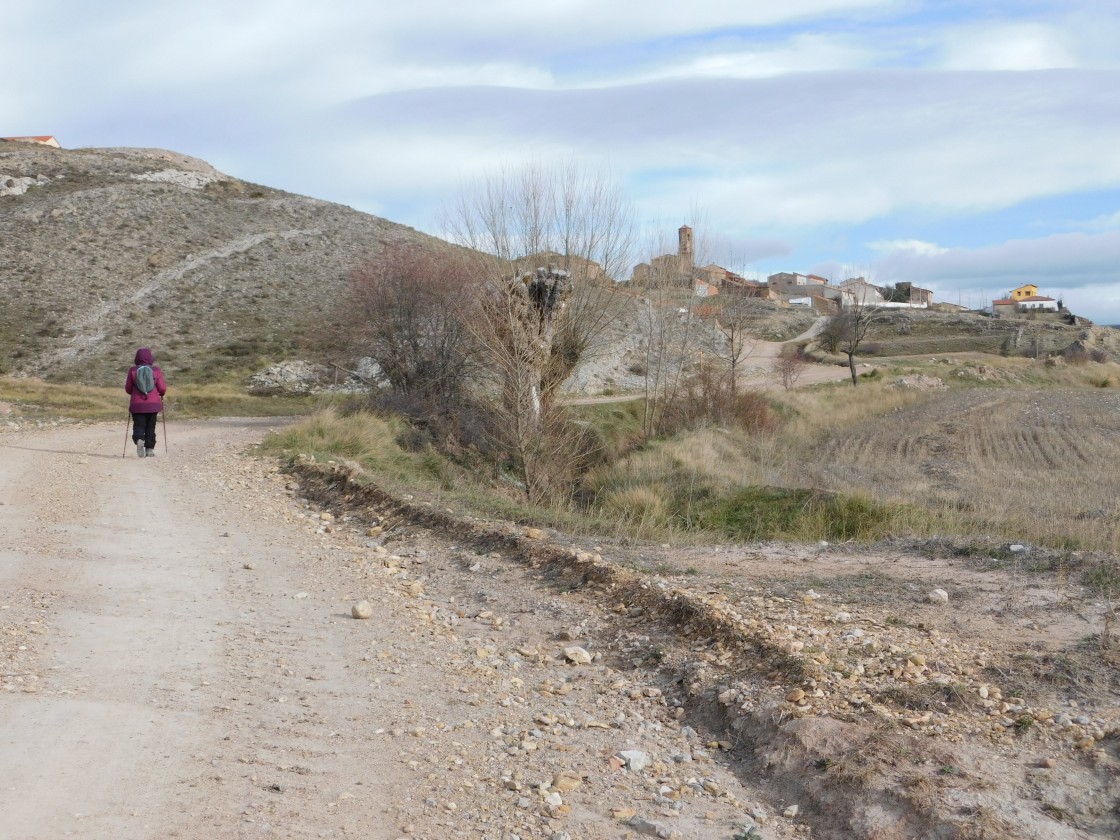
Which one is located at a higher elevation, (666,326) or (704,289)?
(704,289)

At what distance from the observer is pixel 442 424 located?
2248cm

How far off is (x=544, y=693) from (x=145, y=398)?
12134 mm

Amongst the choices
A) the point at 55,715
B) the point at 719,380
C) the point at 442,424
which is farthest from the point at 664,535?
the point at 719,380

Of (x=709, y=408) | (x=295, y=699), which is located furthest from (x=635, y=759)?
(x=709, y=408)

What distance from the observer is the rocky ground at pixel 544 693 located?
4.64 metres

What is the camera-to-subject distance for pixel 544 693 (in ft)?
21.2

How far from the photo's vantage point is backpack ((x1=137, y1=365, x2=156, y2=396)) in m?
16.0

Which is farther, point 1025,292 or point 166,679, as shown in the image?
point 1025,292

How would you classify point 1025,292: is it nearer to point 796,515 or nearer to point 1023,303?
point 1023,303

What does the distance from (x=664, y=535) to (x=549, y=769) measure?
720 centimetres

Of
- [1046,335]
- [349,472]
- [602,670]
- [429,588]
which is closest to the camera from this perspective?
[602,670]

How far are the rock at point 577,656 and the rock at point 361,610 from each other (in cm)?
175

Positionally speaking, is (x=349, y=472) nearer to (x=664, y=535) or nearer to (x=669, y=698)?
(x=664, y=535)

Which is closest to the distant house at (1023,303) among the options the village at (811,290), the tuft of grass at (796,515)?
the village at (811,290)
